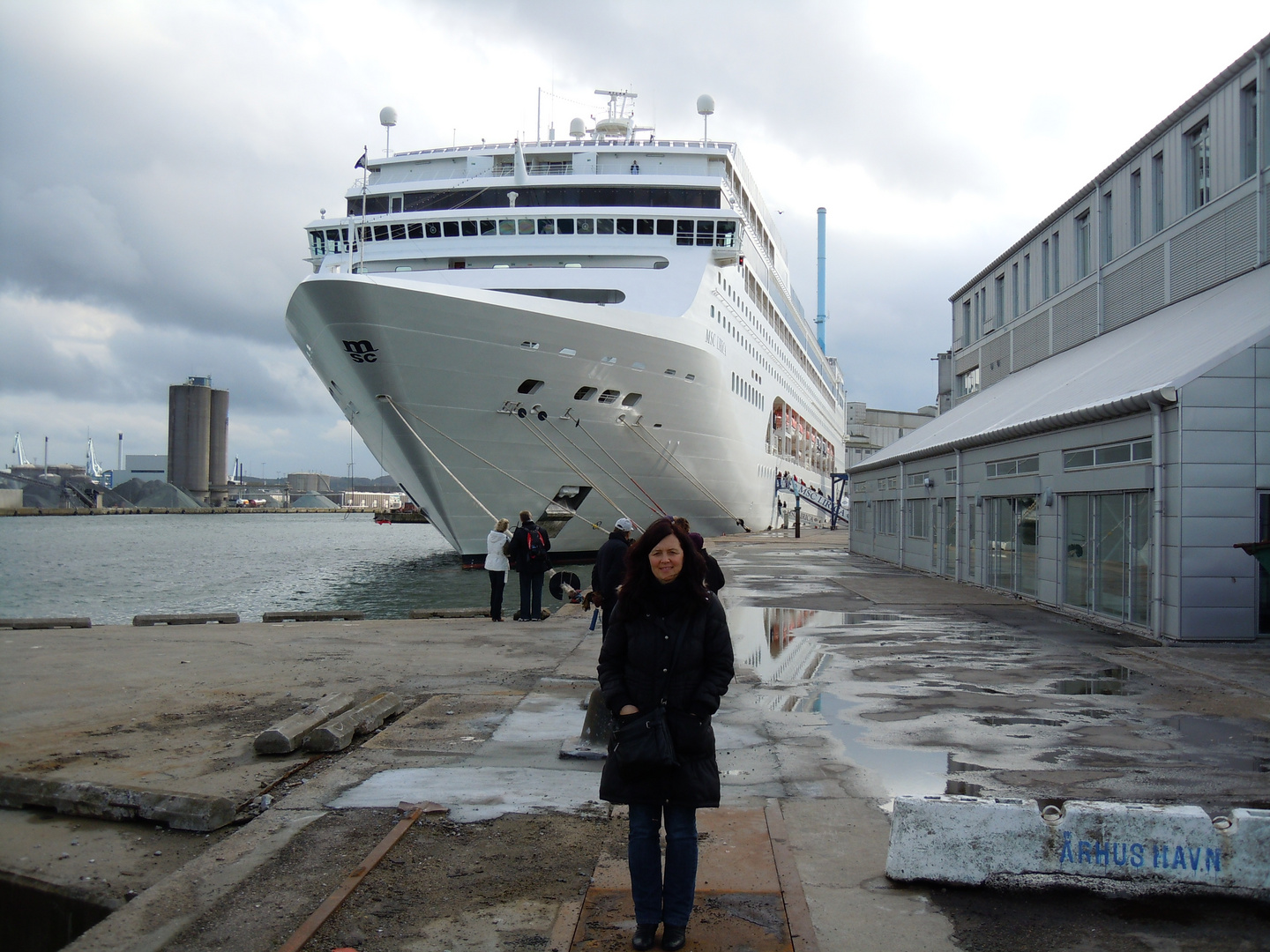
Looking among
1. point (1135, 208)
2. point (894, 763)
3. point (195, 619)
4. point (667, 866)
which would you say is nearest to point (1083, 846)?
point (667, 866)

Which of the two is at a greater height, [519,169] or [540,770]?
[519,169]

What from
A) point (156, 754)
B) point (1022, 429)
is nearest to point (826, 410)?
point (1022, 429)

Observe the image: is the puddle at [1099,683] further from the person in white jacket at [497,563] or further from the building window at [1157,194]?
the building window at [1157,194]

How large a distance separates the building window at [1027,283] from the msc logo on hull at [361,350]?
13.9 meters

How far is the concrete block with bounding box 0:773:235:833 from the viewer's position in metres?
4.71

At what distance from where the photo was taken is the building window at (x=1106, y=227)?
1628cm

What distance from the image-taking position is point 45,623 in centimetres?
1311

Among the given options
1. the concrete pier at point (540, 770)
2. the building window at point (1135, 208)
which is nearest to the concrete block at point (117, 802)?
the concrete pier at point (540, 770)

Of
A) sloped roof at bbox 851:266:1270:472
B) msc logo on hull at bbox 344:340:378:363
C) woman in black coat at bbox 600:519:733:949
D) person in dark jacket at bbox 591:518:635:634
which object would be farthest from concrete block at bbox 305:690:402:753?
msc logo on hull at bbox 344:340:378:363

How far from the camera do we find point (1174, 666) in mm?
8602

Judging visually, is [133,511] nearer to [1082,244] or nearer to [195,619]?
[195,619]

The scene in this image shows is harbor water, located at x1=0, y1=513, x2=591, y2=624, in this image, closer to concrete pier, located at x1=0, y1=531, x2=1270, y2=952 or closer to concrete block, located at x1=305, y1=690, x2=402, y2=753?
concrete pier, located at x1=0, y1=531, x2=1270, y2=952

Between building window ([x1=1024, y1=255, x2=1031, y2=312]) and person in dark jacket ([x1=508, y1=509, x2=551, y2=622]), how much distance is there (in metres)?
13.1

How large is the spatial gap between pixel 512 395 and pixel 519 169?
9635 mm
